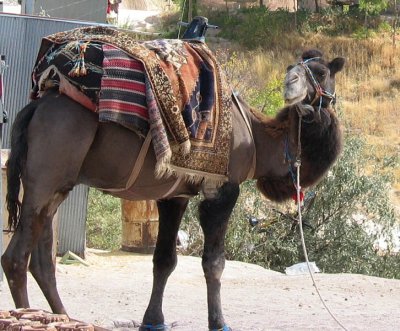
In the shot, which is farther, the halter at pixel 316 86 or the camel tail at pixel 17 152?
the halter at pixel 316 86

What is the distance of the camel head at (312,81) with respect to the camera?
7.96 meters

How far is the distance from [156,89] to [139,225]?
6306mm

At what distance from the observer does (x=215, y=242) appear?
26.3ft

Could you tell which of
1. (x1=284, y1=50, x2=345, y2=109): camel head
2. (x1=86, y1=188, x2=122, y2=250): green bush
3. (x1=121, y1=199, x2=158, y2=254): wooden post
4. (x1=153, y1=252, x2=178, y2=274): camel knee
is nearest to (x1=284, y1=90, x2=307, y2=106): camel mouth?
(x1=284, y1=50, x2=345, y2=109): camel head

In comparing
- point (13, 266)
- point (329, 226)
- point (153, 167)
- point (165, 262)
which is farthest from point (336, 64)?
point (329, 226)

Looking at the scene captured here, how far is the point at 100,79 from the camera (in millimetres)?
7145

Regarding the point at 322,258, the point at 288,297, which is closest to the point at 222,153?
the point at 288,297

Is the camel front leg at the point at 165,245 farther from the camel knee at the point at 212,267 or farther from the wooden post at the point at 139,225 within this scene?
the wooden post at the point at 139,225

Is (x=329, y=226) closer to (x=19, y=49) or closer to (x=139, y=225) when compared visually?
(x=139, y=225)

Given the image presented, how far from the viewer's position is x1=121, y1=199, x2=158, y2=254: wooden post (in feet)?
43.8

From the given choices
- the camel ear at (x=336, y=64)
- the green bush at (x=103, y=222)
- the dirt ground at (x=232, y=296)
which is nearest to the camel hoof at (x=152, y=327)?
the dirt ground at (x=232, y=296)

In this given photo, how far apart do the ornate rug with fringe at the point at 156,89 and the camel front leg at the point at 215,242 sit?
0.20 metres

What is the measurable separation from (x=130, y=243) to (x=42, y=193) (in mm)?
6645

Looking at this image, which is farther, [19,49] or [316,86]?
[19,49]
